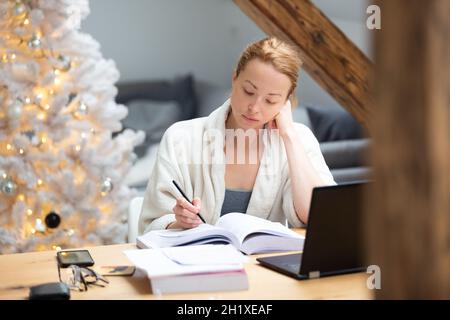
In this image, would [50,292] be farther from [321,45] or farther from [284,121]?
[321,45]

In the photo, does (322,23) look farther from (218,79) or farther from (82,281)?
(218,79)

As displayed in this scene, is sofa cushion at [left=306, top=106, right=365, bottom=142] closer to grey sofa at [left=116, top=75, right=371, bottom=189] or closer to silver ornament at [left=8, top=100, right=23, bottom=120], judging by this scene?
grey sofa at [left=116, top=75, right=371, bottom=189]

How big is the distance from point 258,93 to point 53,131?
112 centimetres

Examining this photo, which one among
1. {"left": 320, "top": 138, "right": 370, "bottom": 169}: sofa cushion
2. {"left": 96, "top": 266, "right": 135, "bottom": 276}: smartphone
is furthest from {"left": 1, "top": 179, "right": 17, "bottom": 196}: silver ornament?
{"left": 320, "top": 138, "right": 370, "bottom": 169}: sofa cushion

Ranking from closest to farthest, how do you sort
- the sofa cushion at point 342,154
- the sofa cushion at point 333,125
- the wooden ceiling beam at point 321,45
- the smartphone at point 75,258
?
the smartphone at point 75,258 → the wooden ceiling beam at point 321,45 → the sofa cushion at point 342,154 → the sofa cushion at point 333,125

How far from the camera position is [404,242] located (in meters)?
0.84

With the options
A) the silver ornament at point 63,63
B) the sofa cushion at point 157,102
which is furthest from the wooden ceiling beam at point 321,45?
the sofa cushion at point 157,102

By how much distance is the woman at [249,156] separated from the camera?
2.25 m

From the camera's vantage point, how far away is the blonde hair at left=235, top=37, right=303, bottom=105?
2268mm

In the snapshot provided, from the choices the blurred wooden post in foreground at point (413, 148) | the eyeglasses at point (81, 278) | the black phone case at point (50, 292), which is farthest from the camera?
the eyeglasses at point (81, 278)

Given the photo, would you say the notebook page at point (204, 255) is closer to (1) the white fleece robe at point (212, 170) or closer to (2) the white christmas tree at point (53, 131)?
(1) the white fleece robe at point (212, 170)

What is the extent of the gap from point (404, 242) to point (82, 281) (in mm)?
909

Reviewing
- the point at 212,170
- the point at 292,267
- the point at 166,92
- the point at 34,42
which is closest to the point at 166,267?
Result: the point at 292,267

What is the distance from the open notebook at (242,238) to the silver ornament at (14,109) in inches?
49.2
